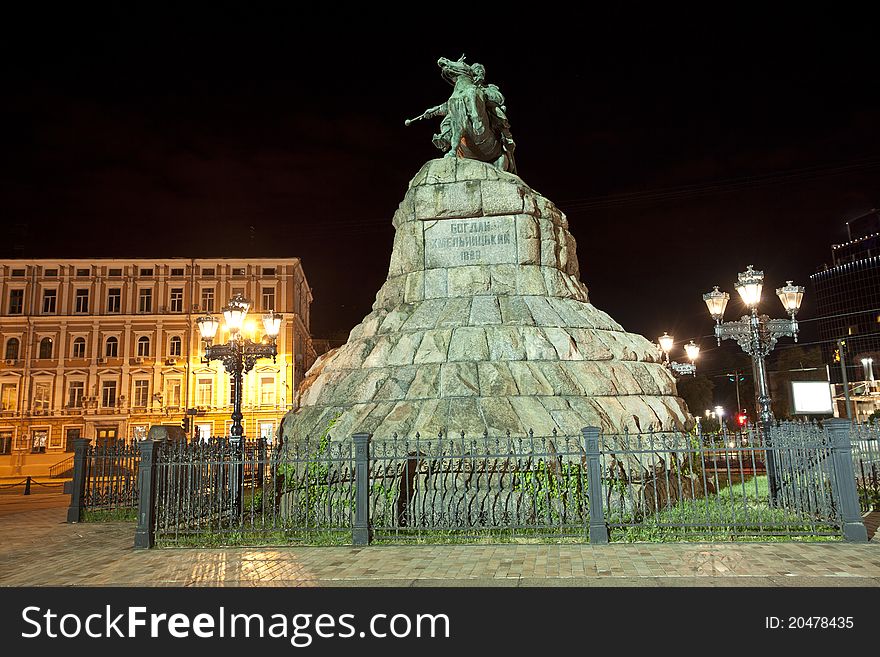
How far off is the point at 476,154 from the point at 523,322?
18.5 feet

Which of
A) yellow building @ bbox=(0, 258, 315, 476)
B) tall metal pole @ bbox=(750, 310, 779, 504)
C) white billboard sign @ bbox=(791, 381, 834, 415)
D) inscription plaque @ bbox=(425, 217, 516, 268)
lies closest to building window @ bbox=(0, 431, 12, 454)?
yellow building @ bbox=(0, 258, 315, 476)

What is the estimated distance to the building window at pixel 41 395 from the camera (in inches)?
2084

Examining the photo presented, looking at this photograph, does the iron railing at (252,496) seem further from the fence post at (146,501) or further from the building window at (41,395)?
the building window at (41,395)

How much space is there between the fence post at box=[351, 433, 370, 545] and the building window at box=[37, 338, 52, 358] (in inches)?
2063

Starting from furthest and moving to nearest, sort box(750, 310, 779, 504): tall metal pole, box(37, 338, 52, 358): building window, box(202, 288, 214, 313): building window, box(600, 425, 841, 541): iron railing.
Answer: box(202, 288, 214, 313): building window < box(37, 338, 52, 358): building window < box(750, 310, 779, 504): tall metal pole < box(600, 425, 841, 541): iron railing

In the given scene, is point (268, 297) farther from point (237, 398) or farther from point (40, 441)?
point (237, 398)

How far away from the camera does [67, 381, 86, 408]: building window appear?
5336 cm

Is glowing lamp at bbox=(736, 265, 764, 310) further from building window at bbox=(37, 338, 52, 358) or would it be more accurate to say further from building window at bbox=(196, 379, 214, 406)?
building window at bbox=(37, 338, 52, 358)

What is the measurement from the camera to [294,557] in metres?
10.2

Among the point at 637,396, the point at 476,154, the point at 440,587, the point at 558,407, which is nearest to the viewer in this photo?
the point at 440,587

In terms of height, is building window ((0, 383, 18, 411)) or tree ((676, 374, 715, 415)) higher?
building window ((0, 383, 18, 411))

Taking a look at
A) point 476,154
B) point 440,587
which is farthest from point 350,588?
point 476,154

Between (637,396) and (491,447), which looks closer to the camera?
(491,447)

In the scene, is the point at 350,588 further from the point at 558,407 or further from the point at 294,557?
the point at 558,407
